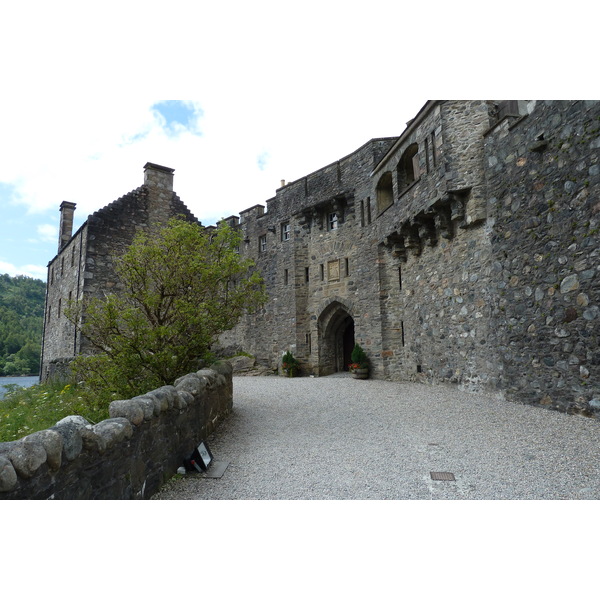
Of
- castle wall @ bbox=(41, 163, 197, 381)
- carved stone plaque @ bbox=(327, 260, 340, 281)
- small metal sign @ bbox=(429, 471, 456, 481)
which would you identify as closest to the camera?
small metal sign @ bbox=(429, 471, 456, 481)

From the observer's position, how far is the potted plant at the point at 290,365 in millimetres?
17172

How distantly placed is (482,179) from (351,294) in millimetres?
7632

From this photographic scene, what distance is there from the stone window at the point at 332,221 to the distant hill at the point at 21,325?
11830mm

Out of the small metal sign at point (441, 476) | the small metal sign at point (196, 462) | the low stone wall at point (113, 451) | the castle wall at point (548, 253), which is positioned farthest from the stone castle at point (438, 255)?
the low stone wall at point (113, 451)

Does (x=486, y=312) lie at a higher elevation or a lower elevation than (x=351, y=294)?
lower

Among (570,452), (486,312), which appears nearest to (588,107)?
(486,312)

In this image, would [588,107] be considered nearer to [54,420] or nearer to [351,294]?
[54,420]

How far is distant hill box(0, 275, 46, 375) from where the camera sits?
14445 millimetres

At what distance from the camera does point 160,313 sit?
7.01m

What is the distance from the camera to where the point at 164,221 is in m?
15.9

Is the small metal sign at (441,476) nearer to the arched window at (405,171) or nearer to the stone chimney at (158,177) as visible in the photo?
the arched window at (405,171)

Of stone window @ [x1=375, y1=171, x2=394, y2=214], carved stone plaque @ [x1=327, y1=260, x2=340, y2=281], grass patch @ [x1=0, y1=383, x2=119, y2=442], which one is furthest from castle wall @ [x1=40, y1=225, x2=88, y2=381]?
Answer: stone window @ [x1=375, y1=171, x2=394, y2=214]

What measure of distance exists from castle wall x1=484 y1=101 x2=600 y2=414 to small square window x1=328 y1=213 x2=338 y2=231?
8.75 metres

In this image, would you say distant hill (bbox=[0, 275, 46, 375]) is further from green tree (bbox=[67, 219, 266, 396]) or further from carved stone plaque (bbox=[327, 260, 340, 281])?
carved stone plaque (bbox=[327, 260, 340, 281])
